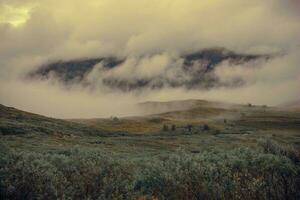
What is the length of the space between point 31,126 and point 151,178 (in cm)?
13097

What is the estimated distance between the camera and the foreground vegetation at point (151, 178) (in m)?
23.1

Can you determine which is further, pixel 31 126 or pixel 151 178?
pixel 31 126

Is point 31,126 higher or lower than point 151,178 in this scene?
higher

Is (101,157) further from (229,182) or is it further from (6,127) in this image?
(6,127)

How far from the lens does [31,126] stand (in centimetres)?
15475

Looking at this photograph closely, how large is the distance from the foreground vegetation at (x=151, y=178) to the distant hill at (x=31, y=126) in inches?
4444

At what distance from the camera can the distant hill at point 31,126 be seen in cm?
14484

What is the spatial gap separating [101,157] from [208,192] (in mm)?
7181

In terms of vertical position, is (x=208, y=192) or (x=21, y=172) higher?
(x=21, y=172)

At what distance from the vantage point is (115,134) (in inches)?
7190

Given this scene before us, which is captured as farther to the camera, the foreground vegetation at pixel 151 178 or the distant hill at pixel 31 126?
the distant hill at pixel 31 126

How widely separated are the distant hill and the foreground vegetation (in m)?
113

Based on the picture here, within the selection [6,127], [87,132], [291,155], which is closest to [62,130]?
[87,132]

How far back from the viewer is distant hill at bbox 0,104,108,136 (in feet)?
475
